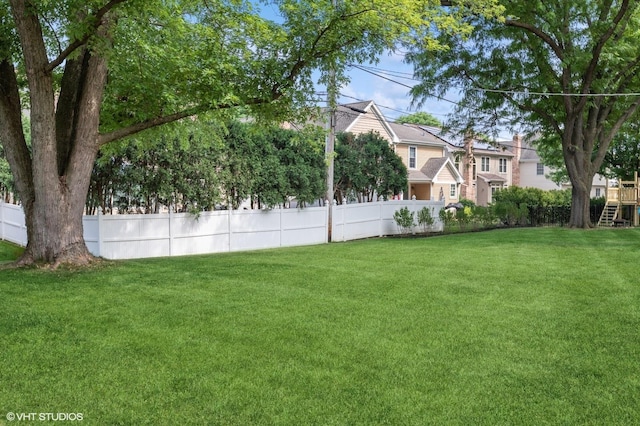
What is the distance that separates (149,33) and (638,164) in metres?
28.2

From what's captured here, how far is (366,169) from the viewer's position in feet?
67.9

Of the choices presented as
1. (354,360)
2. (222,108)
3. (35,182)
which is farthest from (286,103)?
(354,360)

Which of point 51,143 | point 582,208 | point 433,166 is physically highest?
point 433,166

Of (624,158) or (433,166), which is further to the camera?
(433,166)

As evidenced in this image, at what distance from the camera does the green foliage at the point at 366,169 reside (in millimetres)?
19875

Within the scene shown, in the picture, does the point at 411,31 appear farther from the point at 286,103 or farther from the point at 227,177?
the point at 227,177

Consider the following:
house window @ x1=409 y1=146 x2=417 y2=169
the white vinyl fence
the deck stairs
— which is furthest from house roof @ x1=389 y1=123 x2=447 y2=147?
the white vinyl fence

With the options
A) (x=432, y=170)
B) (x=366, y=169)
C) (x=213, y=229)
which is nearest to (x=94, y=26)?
(x=213, y=229)

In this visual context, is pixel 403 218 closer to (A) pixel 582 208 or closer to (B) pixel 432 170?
(A) pixel 582 208

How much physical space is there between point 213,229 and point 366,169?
8.14m

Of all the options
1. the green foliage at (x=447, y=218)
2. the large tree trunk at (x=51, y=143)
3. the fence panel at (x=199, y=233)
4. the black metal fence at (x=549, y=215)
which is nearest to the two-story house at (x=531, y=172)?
the black metal fence at (x=549, y=215)

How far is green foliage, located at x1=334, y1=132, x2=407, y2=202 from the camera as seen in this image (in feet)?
65.2

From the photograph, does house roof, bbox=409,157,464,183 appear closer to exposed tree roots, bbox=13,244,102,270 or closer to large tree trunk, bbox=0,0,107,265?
large tree trunk, bbox=0,0,107,265

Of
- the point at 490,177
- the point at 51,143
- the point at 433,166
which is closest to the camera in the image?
the point at 51,143
